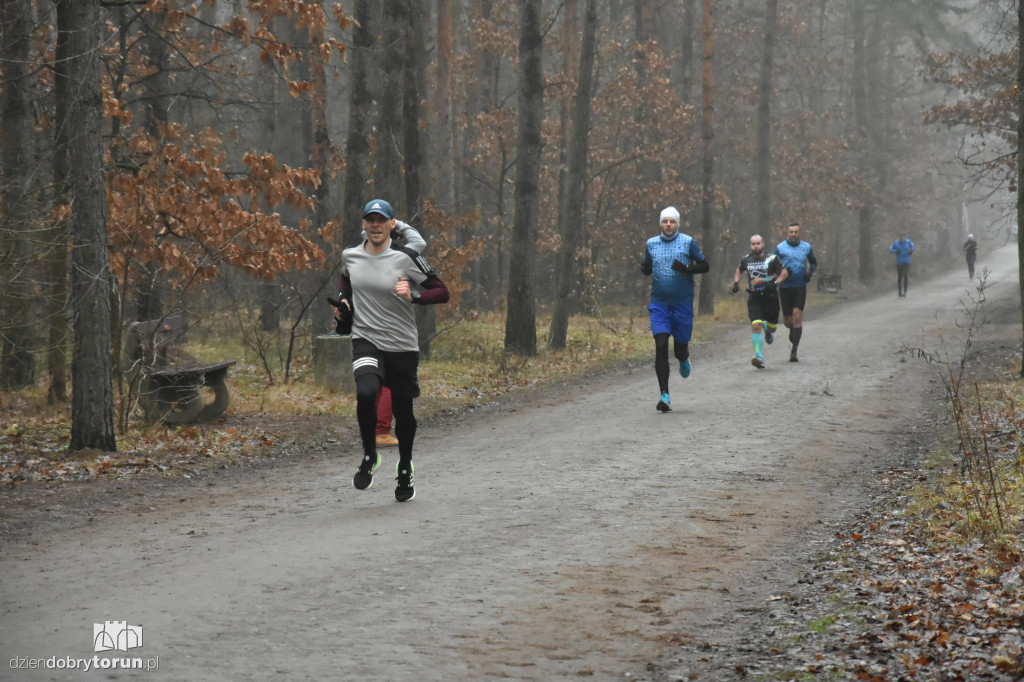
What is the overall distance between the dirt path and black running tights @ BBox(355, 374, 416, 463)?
48cm

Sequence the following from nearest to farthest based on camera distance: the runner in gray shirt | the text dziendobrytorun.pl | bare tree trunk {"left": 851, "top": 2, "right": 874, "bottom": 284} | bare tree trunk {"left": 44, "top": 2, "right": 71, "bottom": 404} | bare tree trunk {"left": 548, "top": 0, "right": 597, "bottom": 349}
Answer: the text dziendobrytorun.pl < the runner in gray shirt < bare tree trunk {"left": 44, "top": 2, "right": 71, "bottom": 404} < bare tree trunk {"left": 548, "top": 0, "right": 597, "bottom": 349} < bare tree trunk {"left": 851, "top": 2, "right": 874, "bottom": 284}

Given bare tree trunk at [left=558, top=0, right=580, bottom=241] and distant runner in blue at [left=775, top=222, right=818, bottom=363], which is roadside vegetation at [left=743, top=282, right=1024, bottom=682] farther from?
bare tree trunk at [left=558, top=0, right=580, bottom=241]

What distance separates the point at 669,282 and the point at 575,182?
9348mm

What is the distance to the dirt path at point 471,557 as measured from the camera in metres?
5.29

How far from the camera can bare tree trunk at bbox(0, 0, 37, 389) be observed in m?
11.3

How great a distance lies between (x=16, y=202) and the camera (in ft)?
35.2

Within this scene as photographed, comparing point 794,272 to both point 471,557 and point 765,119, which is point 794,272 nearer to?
point 471,557

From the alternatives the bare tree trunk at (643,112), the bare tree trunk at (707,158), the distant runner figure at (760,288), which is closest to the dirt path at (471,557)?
the distant runner figure at (760,288)

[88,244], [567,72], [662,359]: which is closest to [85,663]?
[88,244]

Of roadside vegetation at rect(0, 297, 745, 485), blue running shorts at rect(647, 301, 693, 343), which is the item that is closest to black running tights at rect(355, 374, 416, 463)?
roadside vegetation at rect(0, 297, 745, 485)

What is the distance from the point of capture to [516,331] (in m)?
21.6

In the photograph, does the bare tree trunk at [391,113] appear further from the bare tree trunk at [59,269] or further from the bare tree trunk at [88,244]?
the bare tree trunk at [88,244]

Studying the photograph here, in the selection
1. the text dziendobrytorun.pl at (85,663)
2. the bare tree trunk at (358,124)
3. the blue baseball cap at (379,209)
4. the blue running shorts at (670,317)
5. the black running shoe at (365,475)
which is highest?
the bare tree trunk at (358,124)

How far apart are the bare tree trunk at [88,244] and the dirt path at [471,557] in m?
1.96
